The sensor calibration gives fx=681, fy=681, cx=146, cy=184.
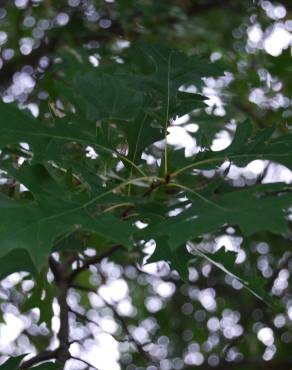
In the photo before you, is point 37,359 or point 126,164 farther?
point 37,359

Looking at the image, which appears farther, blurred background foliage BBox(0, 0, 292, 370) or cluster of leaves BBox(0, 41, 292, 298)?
blurred background foliage BBox(0, 0, 292, 370)

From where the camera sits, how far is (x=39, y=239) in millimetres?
1178

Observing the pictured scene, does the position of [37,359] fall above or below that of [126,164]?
below

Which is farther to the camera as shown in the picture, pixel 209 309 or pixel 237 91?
pixel 209 309

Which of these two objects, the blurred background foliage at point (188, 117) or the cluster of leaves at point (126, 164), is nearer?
the cluster of leaves at point (126, 164)

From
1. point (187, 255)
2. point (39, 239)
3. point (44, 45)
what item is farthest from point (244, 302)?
point (39, 239)

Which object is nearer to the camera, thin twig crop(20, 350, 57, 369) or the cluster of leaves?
the cluster of leaves

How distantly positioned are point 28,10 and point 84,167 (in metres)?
2.30

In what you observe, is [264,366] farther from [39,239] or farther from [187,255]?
[39,239]

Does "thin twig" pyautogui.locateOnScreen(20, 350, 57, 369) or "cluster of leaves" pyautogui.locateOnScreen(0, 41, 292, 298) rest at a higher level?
"cluster of leaves" pyautogui.locateOnScreen(0, 41, 292, 298)

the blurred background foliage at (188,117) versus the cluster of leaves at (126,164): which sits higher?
the cluster of leaves at (126,164)

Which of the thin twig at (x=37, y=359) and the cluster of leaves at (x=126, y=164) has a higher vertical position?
the cluster of leaves at (x=126, y=164)

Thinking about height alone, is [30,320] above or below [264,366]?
below

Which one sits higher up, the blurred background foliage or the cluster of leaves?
the cluster of leaves
